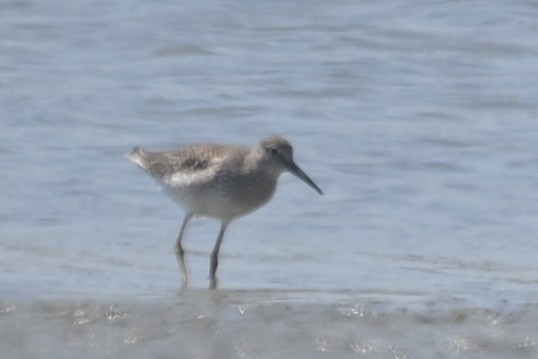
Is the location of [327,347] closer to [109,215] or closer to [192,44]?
[109,215]

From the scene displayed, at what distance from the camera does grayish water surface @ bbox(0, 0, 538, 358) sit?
19.7 feet

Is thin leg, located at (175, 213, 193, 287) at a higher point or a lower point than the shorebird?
lower

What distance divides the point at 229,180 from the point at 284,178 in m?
1.49

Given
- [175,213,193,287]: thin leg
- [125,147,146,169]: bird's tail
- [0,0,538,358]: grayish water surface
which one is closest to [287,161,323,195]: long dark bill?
[0,0,538,358]: grayish water surface

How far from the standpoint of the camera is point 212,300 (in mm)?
6730

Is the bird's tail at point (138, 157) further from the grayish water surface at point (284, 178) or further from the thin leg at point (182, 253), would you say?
the thin leg at point (182, 253)

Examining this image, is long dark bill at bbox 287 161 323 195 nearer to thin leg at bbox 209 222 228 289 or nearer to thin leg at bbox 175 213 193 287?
thin leg at bbox 209 222 228 289

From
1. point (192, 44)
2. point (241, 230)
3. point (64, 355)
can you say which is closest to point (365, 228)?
point (241, 230)

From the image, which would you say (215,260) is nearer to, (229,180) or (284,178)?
(229,180)

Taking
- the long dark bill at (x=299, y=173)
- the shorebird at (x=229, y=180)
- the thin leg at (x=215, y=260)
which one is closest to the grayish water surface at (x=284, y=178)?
the thin leg at (x=215, y=260)

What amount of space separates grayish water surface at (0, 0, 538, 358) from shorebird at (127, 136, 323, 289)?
0.71 ft

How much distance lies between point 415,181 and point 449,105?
1.96 metres

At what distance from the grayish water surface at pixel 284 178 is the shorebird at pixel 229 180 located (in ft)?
0.71

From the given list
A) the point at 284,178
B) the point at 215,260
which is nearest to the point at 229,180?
the point at 215,260
